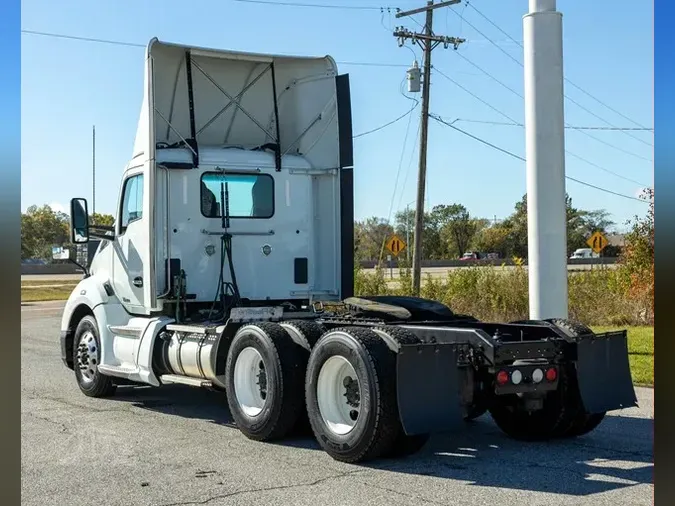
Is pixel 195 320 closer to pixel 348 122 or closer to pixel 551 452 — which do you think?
pixel 348 122

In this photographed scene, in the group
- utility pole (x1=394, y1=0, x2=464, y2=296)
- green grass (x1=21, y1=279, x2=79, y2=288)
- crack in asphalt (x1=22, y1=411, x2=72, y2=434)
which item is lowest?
crack in asphalt (x1=22, y1=411, x2=72, y2=434)

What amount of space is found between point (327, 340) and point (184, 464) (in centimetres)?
160

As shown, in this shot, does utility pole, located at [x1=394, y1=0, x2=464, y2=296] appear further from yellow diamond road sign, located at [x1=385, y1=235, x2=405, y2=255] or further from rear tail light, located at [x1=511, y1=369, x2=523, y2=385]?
rear tail light, located at [x1=511, y1=369, x2=523, y2=385]

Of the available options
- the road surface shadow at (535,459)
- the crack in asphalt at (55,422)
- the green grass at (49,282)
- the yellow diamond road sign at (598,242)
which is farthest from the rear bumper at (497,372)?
the green grass at (49,282)

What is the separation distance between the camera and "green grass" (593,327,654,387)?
450 inches

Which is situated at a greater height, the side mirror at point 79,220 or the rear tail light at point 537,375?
the side mirror at point 79,220

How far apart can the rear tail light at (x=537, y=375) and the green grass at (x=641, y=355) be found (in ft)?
12.5

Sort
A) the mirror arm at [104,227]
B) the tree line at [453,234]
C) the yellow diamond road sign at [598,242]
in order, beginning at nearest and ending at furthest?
1. the mirror arm at [104,227]
2. the yellow diamond road sign at [598,242]
3. the tree line at [453,234]

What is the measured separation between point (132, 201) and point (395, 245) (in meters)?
18.2

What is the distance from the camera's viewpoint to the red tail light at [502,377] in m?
6.96

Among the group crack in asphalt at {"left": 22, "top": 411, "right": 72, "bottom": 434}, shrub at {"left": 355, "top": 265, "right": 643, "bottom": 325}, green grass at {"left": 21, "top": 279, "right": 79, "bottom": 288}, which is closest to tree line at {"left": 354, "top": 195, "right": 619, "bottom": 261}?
green grass at {"left": 21, "top": 279, "right": 79, "bottom": 288}

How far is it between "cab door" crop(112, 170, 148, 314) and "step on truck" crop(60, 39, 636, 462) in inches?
1.2

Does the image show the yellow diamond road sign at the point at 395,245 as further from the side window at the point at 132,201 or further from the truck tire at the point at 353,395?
the truck tire at the point at 353,395

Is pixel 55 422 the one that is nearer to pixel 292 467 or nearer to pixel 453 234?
pixel 292 467
